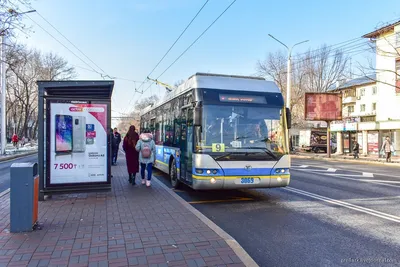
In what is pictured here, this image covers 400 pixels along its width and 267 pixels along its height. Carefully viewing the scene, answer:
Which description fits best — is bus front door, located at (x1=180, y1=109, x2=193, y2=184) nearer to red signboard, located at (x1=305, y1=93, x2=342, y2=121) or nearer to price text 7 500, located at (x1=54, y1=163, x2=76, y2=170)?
price text 7 500, located at (x1=54, y1=163, x2=76, y2=170)

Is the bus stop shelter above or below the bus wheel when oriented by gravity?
above

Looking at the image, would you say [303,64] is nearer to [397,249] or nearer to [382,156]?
[382,156]

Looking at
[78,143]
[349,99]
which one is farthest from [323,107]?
[78,143]

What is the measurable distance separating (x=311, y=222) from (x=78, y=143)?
18.1 ft

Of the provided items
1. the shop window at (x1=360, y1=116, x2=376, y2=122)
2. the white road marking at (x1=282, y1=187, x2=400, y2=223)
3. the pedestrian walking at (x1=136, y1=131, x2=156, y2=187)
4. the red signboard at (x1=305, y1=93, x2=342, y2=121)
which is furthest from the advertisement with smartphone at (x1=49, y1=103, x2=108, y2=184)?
the shop window at (x1=360, y1=116, x2=376, y2=122)

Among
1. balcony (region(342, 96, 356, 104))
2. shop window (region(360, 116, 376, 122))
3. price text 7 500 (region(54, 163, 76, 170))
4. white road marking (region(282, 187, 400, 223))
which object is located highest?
balcony (region(342, 96, 356, 104))

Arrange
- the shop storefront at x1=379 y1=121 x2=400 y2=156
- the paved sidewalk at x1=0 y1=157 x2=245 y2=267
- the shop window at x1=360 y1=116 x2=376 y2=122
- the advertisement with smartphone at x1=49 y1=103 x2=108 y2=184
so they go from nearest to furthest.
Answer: the paved sidewalk at x1=0 y1=157 x2=245 y2=267, the advertisement with smartphone at x1=49 y1=103 x2=108 y2=184, the shop storefront at x1=379 y1=121 x2=400 y2=156, the shop window at x1=360 y1=116 x2=376 y2=122

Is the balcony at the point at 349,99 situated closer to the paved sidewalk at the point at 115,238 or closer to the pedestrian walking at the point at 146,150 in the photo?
the pedestrian walking at the point at 146,150

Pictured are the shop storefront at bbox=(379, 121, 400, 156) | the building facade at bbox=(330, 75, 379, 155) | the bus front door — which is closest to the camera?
the bus front door

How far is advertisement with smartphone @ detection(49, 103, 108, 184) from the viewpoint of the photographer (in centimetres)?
771

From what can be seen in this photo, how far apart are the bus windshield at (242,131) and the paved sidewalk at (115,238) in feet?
5.45

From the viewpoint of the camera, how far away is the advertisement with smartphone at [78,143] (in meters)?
7.71

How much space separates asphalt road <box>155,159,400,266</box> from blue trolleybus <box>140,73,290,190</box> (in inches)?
28.8

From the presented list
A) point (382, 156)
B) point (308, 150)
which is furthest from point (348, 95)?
point (382, 156)
